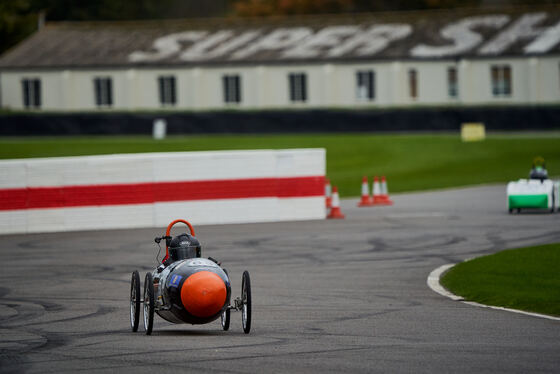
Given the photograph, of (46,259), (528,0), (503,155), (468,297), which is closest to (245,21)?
(503,155)

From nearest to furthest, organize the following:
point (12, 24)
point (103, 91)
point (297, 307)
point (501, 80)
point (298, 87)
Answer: point (297, 307) → point (501, 80) → point (298, 87) → point (103, 91) → point (12, 24)

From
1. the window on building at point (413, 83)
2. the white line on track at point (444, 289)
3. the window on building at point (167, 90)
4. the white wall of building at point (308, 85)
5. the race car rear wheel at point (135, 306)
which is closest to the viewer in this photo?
Result: the race car rear wheel at point (135, 306)

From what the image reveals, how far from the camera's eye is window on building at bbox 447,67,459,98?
61.2 metres

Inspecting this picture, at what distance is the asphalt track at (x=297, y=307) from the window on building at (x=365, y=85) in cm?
3994

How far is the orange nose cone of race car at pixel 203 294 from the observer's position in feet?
33.6

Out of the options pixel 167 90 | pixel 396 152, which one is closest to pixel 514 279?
pixel 396 152

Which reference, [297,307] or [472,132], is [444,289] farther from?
[472,132]

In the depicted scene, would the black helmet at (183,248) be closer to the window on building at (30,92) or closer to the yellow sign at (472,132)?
the yellow sign at (472,132)

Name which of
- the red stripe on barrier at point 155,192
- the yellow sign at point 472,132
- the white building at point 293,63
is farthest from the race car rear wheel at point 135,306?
the white building at point 293,63

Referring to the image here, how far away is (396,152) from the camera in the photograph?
46.2m

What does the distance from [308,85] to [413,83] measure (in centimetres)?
563

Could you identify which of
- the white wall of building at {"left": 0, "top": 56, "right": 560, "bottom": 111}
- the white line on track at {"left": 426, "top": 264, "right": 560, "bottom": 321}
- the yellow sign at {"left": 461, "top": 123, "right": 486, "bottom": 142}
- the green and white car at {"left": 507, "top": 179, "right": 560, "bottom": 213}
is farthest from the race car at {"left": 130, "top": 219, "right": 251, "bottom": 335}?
the white wall of building at {"left": 0, "top": 56, "right": 560, "bottom": 111}

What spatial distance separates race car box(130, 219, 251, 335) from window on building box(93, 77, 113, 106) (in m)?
57.0

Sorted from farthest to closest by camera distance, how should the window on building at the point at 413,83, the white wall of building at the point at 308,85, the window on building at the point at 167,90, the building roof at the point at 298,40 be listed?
the window on building at the point at 167,90 → the window on building at the point at 413,83 → the building roof at the point at 298,40 → the white wall of building at the point at 308,85
